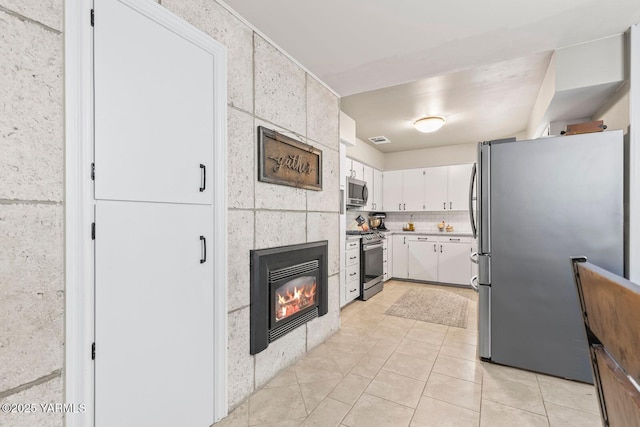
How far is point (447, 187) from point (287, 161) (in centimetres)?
430

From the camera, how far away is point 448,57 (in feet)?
8.31

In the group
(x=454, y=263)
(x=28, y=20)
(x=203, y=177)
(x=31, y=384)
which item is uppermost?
(x=28, y=20)

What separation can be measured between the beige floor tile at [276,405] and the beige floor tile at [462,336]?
5.80 ft

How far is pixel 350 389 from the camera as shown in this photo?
2.16 m

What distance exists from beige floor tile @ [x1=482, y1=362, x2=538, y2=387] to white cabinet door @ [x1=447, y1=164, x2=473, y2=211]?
3572 millimetres

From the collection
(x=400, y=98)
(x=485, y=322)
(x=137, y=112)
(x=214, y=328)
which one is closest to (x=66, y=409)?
(x=214, y=328)

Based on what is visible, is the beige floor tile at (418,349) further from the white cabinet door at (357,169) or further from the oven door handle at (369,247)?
the white cabinet door at (357,169)

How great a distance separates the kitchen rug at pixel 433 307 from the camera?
12.1 feet

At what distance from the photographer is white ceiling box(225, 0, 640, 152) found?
6.31 ft

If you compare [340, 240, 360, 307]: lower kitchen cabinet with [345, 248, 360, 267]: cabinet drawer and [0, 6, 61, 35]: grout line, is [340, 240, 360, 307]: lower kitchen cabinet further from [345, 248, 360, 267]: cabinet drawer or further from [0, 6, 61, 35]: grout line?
[0, 6, 61, 35]: grout line

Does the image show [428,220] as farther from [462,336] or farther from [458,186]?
[462,336]

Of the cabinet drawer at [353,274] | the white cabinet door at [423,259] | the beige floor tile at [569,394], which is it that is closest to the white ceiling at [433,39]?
the cabinet drawer at [353,274]

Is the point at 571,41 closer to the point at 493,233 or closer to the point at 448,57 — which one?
the point at 448,57

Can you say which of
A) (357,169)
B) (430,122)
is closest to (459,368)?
(430,122)
